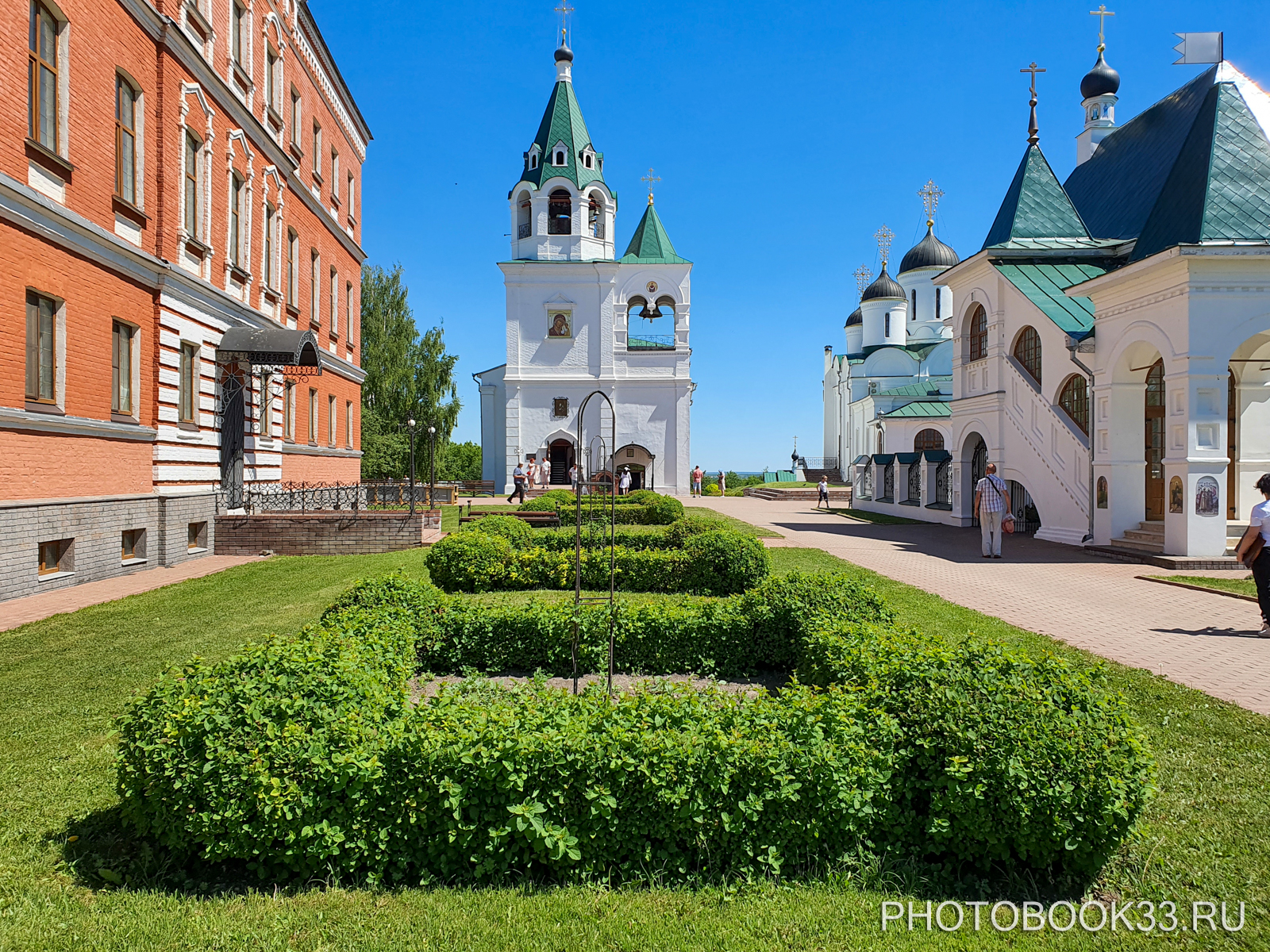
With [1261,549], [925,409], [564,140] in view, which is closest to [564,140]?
[564,140]

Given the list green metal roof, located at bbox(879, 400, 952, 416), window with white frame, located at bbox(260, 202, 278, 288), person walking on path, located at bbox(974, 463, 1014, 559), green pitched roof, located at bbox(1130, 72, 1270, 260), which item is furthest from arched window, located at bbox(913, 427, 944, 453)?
window with white frame, located at bbox(260, 202, 278, 288)

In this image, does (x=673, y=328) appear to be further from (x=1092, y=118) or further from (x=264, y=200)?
(x=264, y=200)

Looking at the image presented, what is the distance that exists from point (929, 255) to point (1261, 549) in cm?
4839

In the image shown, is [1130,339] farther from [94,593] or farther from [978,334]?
[94,593]

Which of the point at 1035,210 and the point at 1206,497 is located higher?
the point at 1035,210

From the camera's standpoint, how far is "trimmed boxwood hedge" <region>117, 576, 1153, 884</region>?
3498mm

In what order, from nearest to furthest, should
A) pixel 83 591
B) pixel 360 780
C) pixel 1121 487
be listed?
pixel 360 780 → pixel 83 591 → pixel 1121 487

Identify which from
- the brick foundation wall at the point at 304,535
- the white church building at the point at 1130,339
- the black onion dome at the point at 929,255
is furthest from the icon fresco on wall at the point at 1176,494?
the black onion dome at the point at 929,255

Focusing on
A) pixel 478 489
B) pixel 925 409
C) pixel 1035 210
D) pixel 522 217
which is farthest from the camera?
pixel 478 489

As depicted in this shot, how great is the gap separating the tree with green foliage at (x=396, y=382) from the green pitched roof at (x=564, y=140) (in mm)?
11286

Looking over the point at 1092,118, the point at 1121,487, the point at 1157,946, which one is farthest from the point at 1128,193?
the point at 1157,946

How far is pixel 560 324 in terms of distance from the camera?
128 ft

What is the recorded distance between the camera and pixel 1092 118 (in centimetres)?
3169

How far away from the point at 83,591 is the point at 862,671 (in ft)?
35.9
